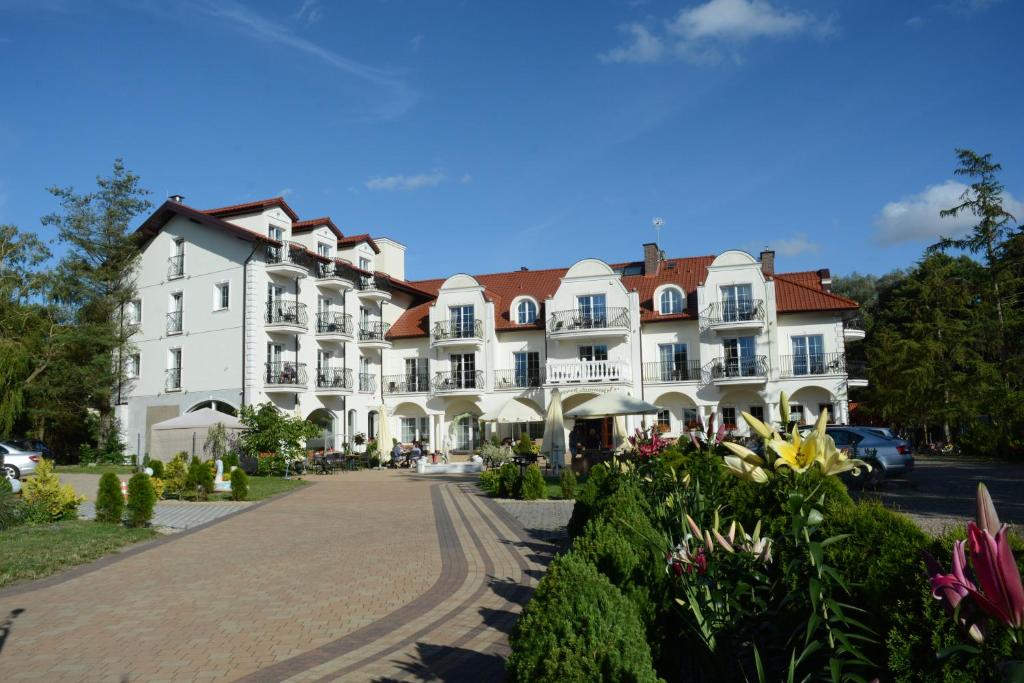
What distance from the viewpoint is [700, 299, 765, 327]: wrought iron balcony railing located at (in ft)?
113

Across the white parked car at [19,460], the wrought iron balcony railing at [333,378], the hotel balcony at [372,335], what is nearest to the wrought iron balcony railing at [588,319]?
the hotel balcony at [372,335]

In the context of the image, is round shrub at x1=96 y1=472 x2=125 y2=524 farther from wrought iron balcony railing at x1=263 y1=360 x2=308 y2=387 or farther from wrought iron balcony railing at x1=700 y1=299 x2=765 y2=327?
wrought iron balcony railing at x1=700 y1=299 x2=765 y2=327

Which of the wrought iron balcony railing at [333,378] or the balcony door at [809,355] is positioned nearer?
the balcony door at [809,355]

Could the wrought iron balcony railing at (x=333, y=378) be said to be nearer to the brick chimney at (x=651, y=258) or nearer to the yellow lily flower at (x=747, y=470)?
the brick chimney at (x=651, y=258)

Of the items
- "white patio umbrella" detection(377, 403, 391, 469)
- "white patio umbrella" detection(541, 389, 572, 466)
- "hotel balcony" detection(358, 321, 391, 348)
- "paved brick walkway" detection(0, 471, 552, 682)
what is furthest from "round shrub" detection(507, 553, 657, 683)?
"hotel balcony" detection(358, 321, 391, 348)

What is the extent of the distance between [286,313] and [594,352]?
14.9m

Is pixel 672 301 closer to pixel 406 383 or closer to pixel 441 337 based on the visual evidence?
pixel 441 337

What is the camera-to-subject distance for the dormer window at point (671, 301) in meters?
36.9

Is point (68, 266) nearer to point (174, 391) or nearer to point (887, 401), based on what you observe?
point (174, 391)

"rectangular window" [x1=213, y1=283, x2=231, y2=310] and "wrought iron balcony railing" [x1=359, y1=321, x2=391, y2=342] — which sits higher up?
"rectangular window" [x1=213, y1=283, x2=231, y2=310]

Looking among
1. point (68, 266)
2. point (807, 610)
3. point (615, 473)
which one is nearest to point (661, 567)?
point (807, 610)

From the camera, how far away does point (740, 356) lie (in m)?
35.0

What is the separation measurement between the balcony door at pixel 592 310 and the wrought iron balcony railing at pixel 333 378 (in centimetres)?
1176

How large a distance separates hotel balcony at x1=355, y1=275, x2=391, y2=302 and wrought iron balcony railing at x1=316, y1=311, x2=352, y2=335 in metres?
2.40
